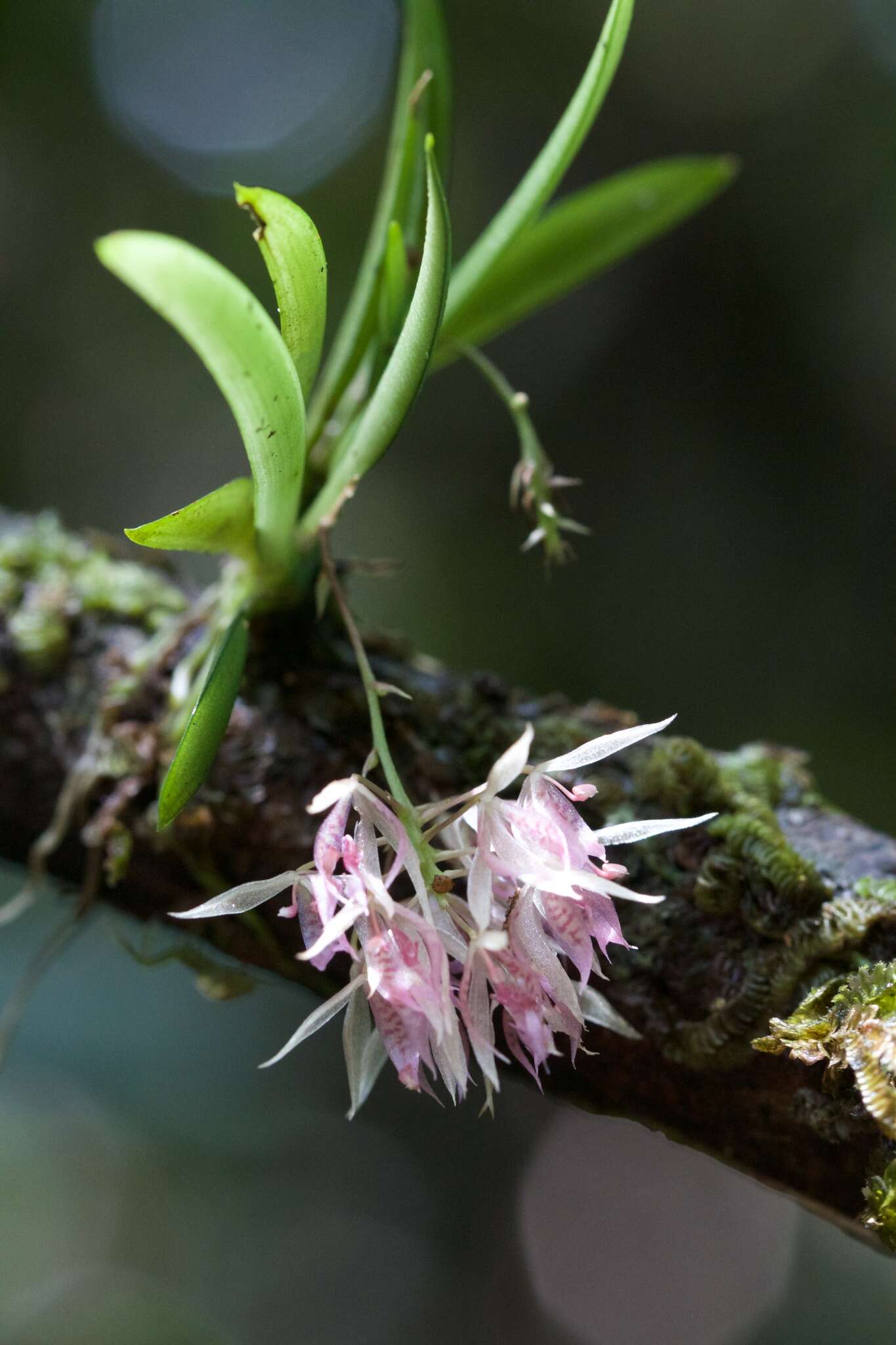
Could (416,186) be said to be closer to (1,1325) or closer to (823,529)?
(823,529)

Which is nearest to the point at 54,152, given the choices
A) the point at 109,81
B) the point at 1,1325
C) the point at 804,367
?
the point at 109,81

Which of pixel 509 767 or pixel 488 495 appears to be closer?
pixel 509 767

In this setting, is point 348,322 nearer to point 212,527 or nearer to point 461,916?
point 212,527

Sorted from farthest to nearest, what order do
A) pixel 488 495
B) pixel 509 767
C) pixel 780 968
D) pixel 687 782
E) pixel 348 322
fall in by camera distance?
Result: pixel 488 495, pixel 348 322, pixel 687 782, pixel 780 968, pixel 509 767

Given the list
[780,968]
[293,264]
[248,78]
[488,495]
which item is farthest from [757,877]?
[248,78]

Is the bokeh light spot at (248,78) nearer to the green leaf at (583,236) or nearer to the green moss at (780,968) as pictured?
the green leaf at (583,236)

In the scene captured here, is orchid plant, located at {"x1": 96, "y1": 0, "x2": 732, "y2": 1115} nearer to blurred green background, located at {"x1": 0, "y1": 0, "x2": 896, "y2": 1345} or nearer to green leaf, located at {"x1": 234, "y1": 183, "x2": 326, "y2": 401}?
green leaf, located at {"x1": 234, "y1": 183, "x2": 326, "y2": 401}

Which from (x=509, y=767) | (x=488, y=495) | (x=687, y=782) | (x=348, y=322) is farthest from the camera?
(x=488, y=495)
